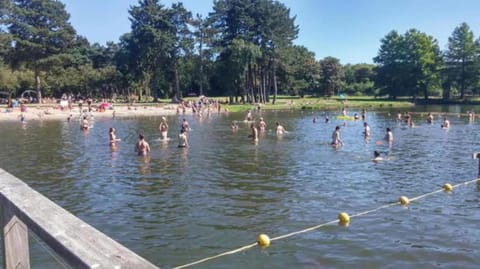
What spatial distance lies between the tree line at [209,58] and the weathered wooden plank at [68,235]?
81.8 metres

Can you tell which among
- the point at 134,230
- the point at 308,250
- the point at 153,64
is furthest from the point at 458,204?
the point at 153,64

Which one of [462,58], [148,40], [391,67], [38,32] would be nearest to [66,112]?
[38,32]

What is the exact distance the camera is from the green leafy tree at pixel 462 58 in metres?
109

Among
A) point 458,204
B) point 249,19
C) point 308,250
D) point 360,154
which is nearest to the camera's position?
point 308,250

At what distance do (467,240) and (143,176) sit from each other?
14394 millimetres

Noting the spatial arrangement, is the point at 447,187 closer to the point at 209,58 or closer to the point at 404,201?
the point at 404,201

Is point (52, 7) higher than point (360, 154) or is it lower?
higher

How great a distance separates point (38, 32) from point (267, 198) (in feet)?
241

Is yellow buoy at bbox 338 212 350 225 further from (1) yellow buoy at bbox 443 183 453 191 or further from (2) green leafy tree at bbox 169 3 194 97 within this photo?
(2) green leafy tree at bbox 169 3 194 97

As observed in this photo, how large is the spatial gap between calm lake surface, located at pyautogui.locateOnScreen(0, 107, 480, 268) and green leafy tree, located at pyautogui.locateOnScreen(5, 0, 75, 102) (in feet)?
166

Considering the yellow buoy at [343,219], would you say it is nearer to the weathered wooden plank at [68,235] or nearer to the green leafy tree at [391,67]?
the weathered wooden plank at [68,235]

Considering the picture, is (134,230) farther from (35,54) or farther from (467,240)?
(35,54)

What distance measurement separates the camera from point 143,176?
22422 millimetres

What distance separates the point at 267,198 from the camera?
1786cm
